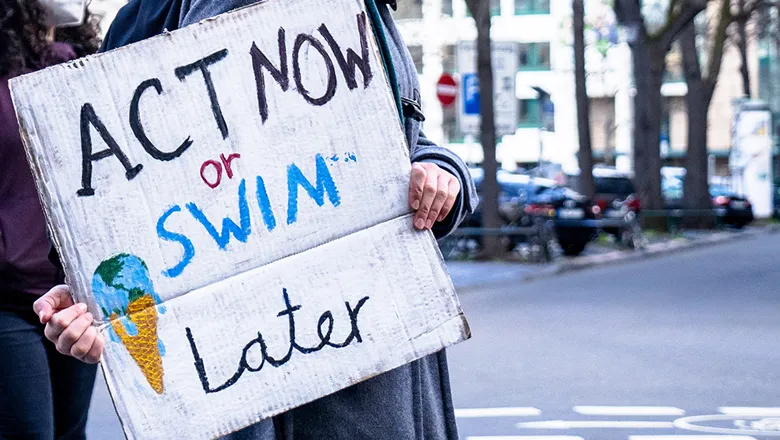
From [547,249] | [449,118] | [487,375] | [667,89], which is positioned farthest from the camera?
[667,89]

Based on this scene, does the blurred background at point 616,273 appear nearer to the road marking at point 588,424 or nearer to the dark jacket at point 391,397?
the road marking at point 588,424

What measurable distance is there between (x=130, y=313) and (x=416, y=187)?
46cm

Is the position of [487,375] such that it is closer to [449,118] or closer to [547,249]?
[547,249]

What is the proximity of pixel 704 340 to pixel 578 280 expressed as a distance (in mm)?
8025

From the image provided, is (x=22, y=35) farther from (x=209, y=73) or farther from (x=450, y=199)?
(x=450, y=199)

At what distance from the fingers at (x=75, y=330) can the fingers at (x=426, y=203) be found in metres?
0.51

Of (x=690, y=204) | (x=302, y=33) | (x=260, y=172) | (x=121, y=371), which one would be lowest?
(x=690, y=204)

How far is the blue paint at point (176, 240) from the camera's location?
2.20 m

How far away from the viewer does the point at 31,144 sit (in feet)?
7.15

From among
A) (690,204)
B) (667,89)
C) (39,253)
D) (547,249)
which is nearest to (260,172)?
(39,253)

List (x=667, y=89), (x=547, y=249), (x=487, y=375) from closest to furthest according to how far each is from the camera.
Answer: (x=487, y=375), (x=547, y=249), (x=667, y=89)

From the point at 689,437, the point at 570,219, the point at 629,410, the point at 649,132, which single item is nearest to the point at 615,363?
the point at 629,410

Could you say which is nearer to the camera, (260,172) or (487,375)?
(260,172)

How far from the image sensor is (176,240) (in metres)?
2.20
